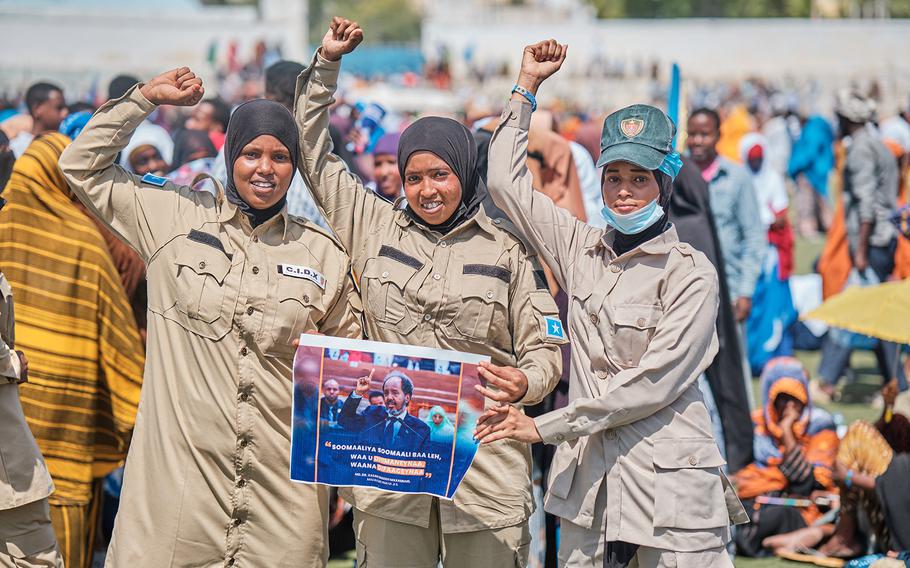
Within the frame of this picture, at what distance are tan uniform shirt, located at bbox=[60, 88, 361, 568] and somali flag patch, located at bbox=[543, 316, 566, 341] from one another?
711 mm

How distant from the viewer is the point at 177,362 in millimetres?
3990

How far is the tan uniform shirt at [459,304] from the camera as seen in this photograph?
4.03 metres

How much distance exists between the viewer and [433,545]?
4125mm

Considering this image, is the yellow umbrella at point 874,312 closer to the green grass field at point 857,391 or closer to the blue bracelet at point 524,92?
the green grass field at point 857,391

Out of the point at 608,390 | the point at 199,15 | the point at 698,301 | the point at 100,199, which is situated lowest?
the point at 608,390

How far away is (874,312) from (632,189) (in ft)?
10.2

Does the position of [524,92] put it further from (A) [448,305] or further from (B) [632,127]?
(A) [448,305]

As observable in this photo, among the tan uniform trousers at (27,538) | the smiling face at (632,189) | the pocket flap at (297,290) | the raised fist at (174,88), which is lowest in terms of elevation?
the tan uniform trousers at (27,538)

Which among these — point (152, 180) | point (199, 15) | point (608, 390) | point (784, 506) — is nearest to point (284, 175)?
point (152, 180)

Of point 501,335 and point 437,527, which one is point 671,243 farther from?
point 437,527

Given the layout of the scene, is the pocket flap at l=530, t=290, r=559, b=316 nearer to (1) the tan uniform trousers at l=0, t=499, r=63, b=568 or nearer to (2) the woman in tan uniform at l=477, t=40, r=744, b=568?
(2) the woman in tan uniform at l=477, t=40, r=744, b=568

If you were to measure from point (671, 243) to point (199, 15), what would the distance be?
56261 mm

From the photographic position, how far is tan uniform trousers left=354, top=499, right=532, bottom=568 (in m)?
4.05

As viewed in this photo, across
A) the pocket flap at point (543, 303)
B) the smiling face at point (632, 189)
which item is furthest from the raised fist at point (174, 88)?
the smiling face at point (632, 189)
